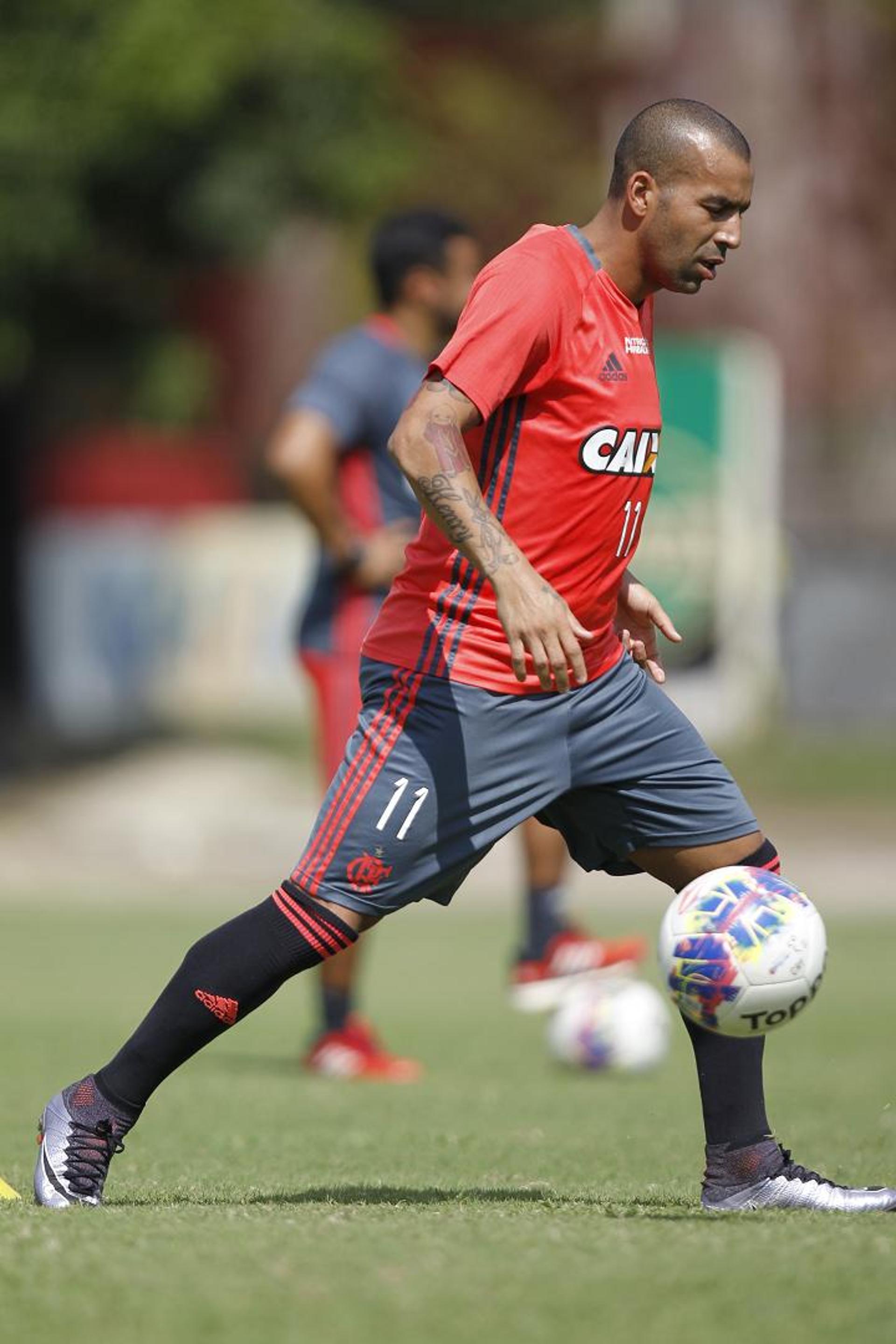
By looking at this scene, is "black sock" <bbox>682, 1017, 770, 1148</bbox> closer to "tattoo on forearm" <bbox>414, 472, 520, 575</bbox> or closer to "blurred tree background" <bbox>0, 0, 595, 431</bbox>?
"tattoo on forearm" <bbox>414, 472, 520, 575</bbox>

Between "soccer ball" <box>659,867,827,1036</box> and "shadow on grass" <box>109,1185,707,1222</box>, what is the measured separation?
457 mm

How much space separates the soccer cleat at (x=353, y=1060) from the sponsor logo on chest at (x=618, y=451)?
145 inches

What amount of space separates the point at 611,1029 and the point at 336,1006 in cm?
100

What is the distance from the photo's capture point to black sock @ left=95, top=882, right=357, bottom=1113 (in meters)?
5.33

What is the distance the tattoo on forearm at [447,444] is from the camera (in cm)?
502

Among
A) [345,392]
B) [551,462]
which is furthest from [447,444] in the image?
[345,392]

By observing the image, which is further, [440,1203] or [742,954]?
[440,1203]

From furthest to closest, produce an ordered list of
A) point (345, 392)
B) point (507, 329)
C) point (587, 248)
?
point (345, 392), point (587, 248), point (507, 329)

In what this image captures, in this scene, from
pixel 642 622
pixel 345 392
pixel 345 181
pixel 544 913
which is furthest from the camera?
pixel 345 181

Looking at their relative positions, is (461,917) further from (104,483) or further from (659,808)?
(104,483)

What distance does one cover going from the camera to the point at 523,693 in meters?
5.34

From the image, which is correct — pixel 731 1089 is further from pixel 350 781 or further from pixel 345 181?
pixel 345 181

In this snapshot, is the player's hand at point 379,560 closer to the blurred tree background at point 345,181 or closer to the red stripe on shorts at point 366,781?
the red stripe on shorts at point 366,781

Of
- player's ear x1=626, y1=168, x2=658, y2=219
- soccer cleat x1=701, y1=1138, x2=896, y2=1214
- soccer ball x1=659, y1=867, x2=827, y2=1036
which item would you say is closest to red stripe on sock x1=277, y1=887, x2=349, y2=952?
soccer ball x1=659, y1=867, x2=827, y2=1036
